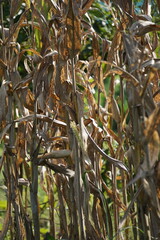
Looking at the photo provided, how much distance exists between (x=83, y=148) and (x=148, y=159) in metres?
0.32

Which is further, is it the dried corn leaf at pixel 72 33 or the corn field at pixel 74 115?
the dried corn leaf at pixel 72 33

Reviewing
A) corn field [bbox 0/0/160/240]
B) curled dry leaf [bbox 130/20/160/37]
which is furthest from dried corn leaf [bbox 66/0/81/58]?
curled dry leaf [bbox 130/20/160/37]

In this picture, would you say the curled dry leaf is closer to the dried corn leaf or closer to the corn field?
the corn field

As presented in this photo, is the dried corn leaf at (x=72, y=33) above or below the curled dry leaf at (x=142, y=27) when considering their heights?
above

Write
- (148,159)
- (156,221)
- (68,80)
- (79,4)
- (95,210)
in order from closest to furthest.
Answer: (148,159), (156,221), (79,4), (68,80), (95,210)

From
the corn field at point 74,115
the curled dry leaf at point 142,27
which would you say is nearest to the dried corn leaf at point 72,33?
the corn field at point 74,115

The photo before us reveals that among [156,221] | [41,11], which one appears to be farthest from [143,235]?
[41,11]

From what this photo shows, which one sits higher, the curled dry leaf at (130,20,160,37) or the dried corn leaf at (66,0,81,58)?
the dried corn leaf at (66,0,81,58)

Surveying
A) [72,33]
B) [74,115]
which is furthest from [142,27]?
[74,115]

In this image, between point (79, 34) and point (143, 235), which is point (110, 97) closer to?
point (79, 34)

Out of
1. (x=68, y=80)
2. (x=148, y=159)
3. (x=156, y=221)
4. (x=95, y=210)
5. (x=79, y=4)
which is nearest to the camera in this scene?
(x=148, y=159)

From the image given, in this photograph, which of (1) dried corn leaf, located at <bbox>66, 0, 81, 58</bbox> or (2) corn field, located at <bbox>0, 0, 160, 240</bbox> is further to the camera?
(1) dried corn leaf, located at <bbox>66, 0, 81, 58</bbox>

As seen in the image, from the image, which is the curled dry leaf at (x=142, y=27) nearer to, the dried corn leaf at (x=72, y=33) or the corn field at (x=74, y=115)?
the corn field at (x=74, y=115)

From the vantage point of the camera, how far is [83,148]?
1368mm
